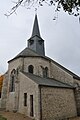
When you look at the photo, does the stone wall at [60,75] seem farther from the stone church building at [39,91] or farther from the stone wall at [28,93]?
the stone wall at [28,93]

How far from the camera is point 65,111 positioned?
14312mm

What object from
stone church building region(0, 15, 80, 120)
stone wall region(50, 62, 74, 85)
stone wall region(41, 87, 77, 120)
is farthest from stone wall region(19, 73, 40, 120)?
stone wall region(50, 62, 74, 85)

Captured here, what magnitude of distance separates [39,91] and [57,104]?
262cm

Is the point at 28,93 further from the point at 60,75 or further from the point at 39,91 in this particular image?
the point at 60,75

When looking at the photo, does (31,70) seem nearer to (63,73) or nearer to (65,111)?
(63,73)

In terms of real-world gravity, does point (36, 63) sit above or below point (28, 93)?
above

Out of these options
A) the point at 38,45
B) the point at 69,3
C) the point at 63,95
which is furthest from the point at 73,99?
the point at 69,3

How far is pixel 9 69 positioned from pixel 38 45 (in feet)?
26.2

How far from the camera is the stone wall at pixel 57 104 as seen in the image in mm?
12479

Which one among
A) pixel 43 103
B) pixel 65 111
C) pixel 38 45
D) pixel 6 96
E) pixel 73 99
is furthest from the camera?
pixel 38 45

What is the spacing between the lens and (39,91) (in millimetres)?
12680

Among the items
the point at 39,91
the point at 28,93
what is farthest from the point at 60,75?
the point at 39,91

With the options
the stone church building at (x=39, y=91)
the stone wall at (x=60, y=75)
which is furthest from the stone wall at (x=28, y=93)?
the stone wall at (x=60, y=75)

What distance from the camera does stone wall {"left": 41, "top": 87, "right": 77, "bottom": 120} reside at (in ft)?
40.9
